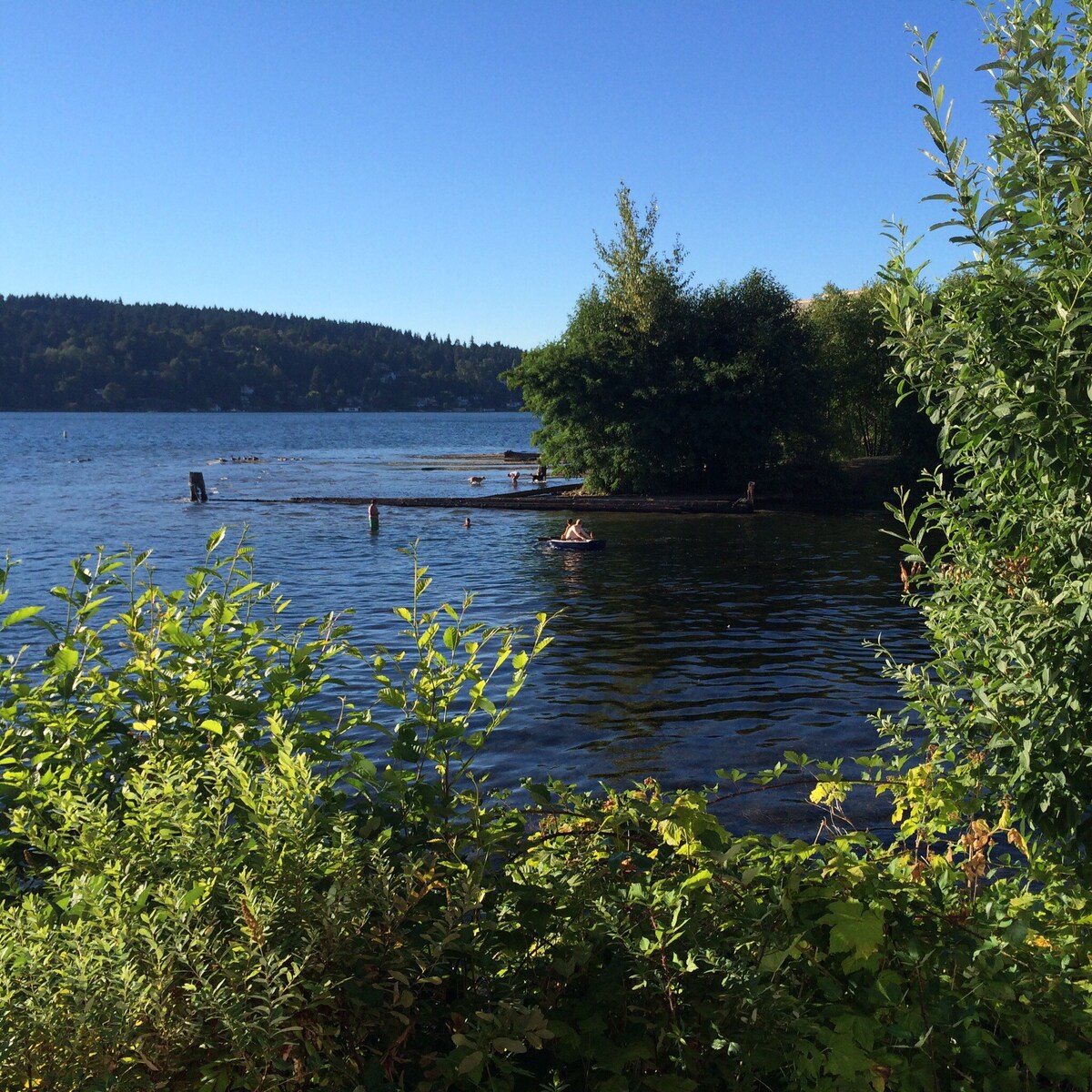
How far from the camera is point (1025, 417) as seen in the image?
159 inches

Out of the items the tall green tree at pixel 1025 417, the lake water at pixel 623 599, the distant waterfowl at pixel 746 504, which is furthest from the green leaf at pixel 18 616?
the distant waterfowl at pixel 746 504

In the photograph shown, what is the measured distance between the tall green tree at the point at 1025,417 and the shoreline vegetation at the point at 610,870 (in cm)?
2

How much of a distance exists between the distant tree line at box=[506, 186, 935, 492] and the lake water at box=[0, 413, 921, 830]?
6.48 m

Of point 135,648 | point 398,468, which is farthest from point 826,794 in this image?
point 398,468

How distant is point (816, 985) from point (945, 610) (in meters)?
2.01

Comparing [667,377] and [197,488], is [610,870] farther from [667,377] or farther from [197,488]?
[197,488]

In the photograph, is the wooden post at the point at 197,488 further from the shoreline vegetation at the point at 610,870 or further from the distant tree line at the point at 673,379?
the shoreline vegetation at the point at 610,870

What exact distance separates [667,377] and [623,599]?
26.7 m

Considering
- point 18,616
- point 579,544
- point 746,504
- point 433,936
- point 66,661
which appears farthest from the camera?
point 746,504

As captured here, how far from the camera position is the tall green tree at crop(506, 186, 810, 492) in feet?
167

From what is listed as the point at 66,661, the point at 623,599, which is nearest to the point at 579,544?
the point at 623,599

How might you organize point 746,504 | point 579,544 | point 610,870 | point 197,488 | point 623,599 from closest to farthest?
1. point 610,870
2. point 623,599
3. point 579,544
4. point 746,504
5. point 197,488

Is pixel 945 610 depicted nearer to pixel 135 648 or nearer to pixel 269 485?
pixel 135 648

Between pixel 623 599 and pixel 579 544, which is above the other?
pixel 579 544
